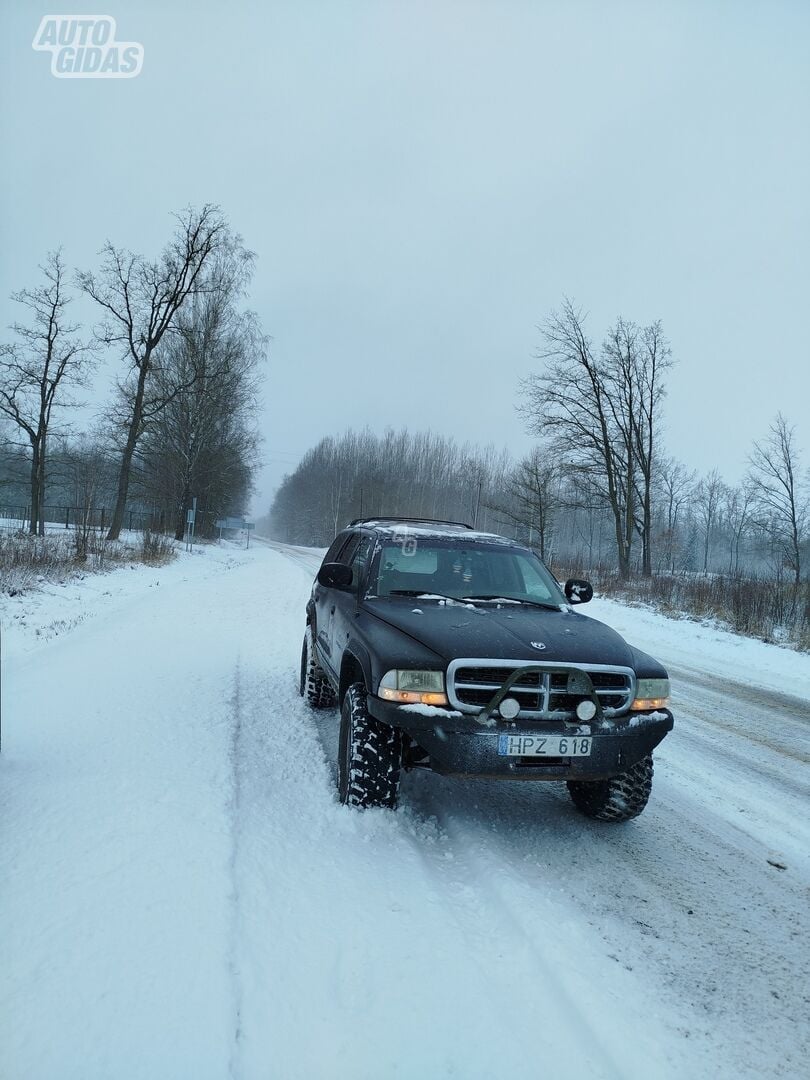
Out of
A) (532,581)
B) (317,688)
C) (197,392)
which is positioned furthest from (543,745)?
(197,392)

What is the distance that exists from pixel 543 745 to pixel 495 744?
0.25m

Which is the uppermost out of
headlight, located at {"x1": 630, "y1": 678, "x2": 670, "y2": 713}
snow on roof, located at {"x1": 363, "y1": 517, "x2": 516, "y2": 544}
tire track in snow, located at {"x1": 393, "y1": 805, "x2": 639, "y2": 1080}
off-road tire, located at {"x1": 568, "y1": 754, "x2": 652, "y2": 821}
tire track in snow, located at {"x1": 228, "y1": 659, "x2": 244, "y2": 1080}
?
snow on roof, located at {"x1": 363, "y1": 517, "x2": 516, "y2": 544}

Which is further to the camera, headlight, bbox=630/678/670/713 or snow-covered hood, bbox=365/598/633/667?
headlight, bbox=630/678/670/713

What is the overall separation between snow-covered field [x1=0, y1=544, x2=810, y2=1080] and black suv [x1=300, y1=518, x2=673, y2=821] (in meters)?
0.33

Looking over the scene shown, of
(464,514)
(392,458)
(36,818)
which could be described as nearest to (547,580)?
(36,818)

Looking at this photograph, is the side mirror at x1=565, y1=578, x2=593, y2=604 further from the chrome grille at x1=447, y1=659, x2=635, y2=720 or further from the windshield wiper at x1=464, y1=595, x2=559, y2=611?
the chrome grille at x1=447, y1=659, x2=635, y2=720

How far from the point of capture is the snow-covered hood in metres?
3.19

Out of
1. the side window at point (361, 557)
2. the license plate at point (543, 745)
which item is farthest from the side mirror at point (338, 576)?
the license plate at point (543, 745)

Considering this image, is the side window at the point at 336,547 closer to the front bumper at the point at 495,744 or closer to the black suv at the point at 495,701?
the black suv at the point at 495,701

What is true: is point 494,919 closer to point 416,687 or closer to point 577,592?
point 416,687

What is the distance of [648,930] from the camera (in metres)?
2.64

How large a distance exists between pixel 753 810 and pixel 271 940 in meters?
3.29

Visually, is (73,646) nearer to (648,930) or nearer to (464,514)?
(648,930)

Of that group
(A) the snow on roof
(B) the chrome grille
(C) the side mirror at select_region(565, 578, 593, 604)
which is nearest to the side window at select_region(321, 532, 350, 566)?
(A) the snow on roof
